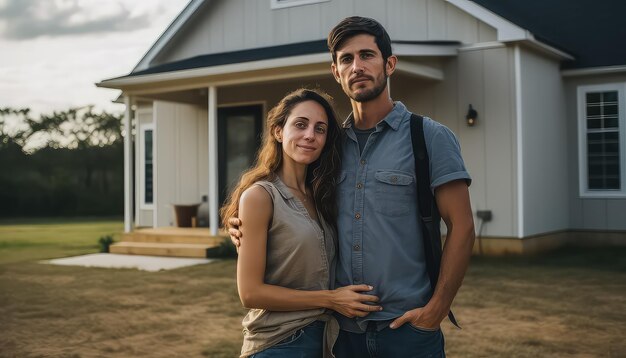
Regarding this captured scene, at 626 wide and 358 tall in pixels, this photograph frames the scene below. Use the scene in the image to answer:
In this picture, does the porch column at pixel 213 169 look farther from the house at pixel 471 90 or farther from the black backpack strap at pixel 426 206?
the black backpack strap at pixel 426 206

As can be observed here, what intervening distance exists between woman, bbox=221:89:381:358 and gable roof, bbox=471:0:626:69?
9535mm

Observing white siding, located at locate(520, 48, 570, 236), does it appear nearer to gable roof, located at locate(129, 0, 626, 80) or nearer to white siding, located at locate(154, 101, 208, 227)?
gable roof, located at locate(129, 0, 626, 80)

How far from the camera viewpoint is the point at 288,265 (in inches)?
91.8

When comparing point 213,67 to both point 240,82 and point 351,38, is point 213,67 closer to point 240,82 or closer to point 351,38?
point 240,82

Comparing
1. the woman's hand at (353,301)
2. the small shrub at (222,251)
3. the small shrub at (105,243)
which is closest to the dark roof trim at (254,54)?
the small shrub at (222,251)

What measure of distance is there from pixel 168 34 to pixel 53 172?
1451 cm

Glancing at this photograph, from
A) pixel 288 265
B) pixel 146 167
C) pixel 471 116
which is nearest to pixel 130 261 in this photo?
pixel 146 167

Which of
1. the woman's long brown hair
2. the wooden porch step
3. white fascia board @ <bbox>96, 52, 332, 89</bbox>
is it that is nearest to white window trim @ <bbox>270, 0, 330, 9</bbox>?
white fascia board @ <bbox>96, 52, 332, 89</bbox>

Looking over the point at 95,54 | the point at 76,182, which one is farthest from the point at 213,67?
the point at 76,182

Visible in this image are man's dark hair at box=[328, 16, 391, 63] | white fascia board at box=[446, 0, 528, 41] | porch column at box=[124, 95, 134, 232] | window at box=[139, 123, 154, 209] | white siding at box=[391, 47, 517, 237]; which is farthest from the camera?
window at box=[139, 123, 154, 209]

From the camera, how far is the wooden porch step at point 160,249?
37.0 feet

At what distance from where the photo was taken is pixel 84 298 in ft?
25.7

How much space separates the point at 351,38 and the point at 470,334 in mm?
3964

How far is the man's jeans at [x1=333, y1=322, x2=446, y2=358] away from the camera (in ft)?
7.43
